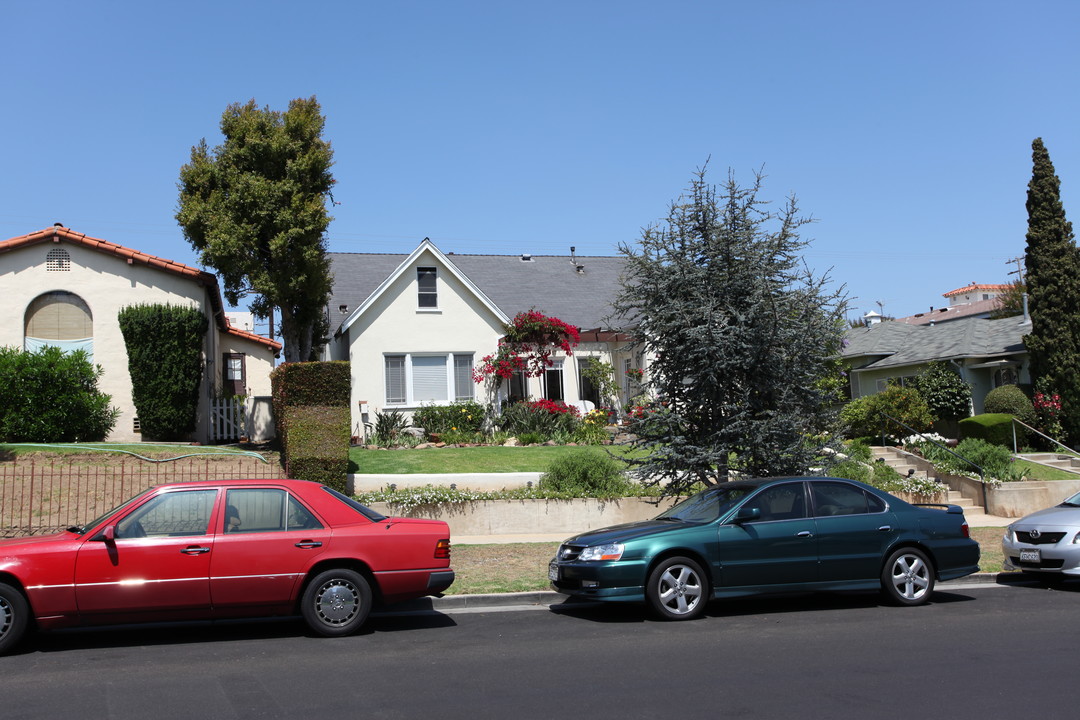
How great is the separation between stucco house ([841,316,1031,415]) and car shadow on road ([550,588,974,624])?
1803cm

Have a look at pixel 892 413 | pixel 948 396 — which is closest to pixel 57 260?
pixel 892 413

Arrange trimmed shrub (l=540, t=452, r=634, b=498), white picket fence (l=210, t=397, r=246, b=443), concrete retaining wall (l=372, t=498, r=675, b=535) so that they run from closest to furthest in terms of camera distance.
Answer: concrete retaining wall (l=372, t=498, r=675, b=535), trimmed shrub (l=540, t=452, r=634, b=498), white picket fence (l=210, t=397, r=246, b=443)

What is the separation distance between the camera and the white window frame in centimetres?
2461

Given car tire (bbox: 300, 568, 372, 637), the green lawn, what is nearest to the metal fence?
the green lawn

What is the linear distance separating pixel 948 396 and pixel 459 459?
1523cm

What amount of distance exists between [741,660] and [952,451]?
14686 mm

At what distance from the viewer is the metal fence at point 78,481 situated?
1373cm

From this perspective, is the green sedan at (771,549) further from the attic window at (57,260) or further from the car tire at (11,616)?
the attic window at (57,260)

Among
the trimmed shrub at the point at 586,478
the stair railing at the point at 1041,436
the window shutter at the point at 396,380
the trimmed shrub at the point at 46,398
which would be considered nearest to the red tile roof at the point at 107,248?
the trimmed shrub at the point at 46,398

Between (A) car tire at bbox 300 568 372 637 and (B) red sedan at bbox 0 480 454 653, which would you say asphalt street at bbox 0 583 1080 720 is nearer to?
(A) car tire at bbox 300 568 372 637

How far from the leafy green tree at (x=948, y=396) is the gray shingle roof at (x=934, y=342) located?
→ 42.7 inches

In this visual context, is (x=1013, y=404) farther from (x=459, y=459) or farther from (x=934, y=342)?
(x=459, y=459)

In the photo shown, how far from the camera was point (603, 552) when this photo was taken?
879 cm

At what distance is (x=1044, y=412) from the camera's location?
23.1 meters
